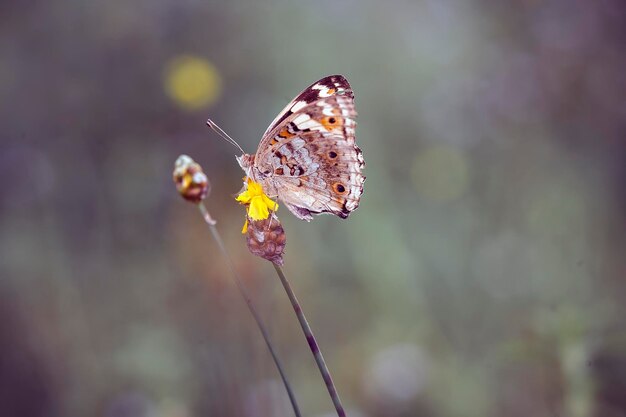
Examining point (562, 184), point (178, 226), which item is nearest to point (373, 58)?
point (562, 184)

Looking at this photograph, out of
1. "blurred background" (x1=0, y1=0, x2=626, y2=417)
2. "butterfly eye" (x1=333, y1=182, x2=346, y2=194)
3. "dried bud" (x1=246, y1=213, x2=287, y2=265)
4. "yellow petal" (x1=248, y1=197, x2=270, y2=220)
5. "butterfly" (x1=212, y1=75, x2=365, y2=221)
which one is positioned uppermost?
"blurred background" (x1=0, y1=0, x2=626, y2=417)

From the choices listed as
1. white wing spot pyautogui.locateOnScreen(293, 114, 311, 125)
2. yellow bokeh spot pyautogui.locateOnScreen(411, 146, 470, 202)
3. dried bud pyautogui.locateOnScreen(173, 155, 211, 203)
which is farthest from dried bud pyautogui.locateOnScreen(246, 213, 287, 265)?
yellow bokeh spot pyautogui.locateOnScreen(411, 146, 470, 202)

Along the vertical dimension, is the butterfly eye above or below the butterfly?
below

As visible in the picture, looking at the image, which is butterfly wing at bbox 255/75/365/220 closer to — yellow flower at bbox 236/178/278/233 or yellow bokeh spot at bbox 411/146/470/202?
yellow flower at bbox 236/178/278/233

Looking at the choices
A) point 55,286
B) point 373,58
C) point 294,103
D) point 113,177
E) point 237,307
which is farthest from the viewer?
point 373,58

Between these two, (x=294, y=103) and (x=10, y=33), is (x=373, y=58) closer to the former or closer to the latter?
(x=10, y=33)

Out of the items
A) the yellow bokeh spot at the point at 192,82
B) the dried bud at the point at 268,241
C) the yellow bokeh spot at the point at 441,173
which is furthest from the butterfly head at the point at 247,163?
the yellow bokeh spot at the point at 441,173
